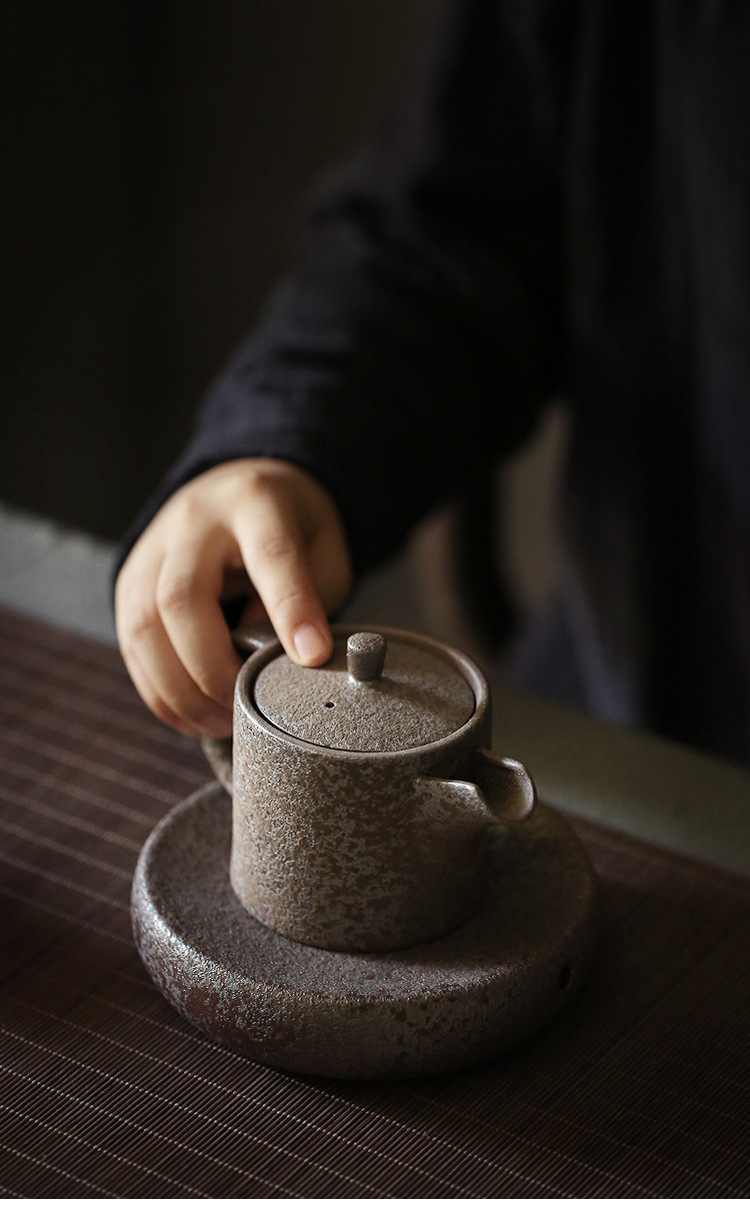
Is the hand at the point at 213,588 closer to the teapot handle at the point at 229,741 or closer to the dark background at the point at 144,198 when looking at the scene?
the teapot handle at the point at 229,741

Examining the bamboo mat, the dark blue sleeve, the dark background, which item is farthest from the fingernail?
the dark background

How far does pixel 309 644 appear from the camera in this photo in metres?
0.43

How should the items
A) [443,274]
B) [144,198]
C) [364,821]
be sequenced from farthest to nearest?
[144,198], [443,274], [364,821]

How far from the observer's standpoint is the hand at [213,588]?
48 cm

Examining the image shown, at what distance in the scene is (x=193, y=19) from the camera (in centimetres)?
173

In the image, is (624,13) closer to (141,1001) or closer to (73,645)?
(73,645)

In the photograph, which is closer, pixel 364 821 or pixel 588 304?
pixel 364 821

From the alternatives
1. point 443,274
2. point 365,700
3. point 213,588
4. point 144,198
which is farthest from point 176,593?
point 144,198

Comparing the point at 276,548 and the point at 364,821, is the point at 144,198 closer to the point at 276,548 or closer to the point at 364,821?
the point at 276,548

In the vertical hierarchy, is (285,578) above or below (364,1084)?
above

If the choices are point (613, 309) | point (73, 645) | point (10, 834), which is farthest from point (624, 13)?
point (10, 834)

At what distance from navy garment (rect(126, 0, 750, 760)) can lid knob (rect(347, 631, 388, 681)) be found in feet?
1.01

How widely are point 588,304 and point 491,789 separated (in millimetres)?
568

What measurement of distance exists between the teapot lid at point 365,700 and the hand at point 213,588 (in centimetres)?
1
